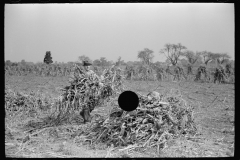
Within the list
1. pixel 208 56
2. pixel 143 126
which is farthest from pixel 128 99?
pixel 208 56

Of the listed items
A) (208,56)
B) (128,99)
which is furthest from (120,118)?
(208,56)

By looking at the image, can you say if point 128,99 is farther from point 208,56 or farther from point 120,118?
point 208,56

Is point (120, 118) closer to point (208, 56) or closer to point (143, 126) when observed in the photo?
point (143, 126)

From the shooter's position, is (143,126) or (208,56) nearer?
(143,126)

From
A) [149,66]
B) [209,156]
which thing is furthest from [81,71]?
[149,66]

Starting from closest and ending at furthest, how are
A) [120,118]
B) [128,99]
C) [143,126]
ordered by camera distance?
[128,99], [143,126], [120,118]

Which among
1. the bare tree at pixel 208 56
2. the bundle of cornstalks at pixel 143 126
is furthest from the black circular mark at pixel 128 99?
the bare tree at pixel 208 56

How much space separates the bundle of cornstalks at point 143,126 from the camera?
5891 mm

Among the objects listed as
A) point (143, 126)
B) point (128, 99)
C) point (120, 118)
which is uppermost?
point (128, 99)

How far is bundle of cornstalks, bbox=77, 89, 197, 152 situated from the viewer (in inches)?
232

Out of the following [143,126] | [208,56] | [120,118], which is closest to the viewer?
[143,126]

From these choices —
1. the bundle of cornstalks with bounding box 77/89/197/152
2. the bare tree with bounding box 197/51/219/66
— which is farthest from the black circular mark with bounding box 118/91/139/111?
the bare tree with bounding box 197/51/219/66

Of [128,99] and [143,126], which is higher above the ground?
[128,99]

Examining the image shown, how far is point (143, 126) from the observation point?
19.7ft
